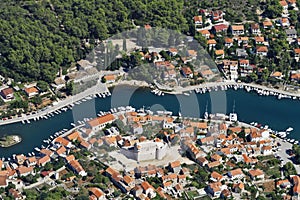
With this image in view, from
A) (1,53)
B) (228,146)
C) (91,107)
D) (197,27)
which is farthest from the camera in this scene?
(197,27)

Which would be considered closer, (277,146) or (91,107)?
(277,146)

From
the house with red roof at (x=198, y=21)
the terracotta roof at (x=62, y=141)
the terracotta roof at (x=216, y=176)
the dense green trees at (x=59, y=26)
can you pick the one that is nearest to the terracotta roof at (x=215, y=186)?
the terracotta roof at (x=216, y=176)

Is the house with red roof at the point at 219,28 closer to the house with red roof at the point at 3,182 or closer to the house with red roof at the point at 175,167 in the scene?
the house with red roof at the point at 175,167

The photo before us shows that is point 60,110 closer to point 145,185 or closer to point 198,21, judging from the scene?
point 145,185

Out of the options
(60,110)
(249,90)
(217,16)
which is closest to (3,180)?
(60,110)

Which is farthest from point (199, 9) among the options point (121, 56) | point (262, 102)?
point (262, 102)

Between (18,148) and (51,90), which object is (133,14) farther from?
(18,148)
